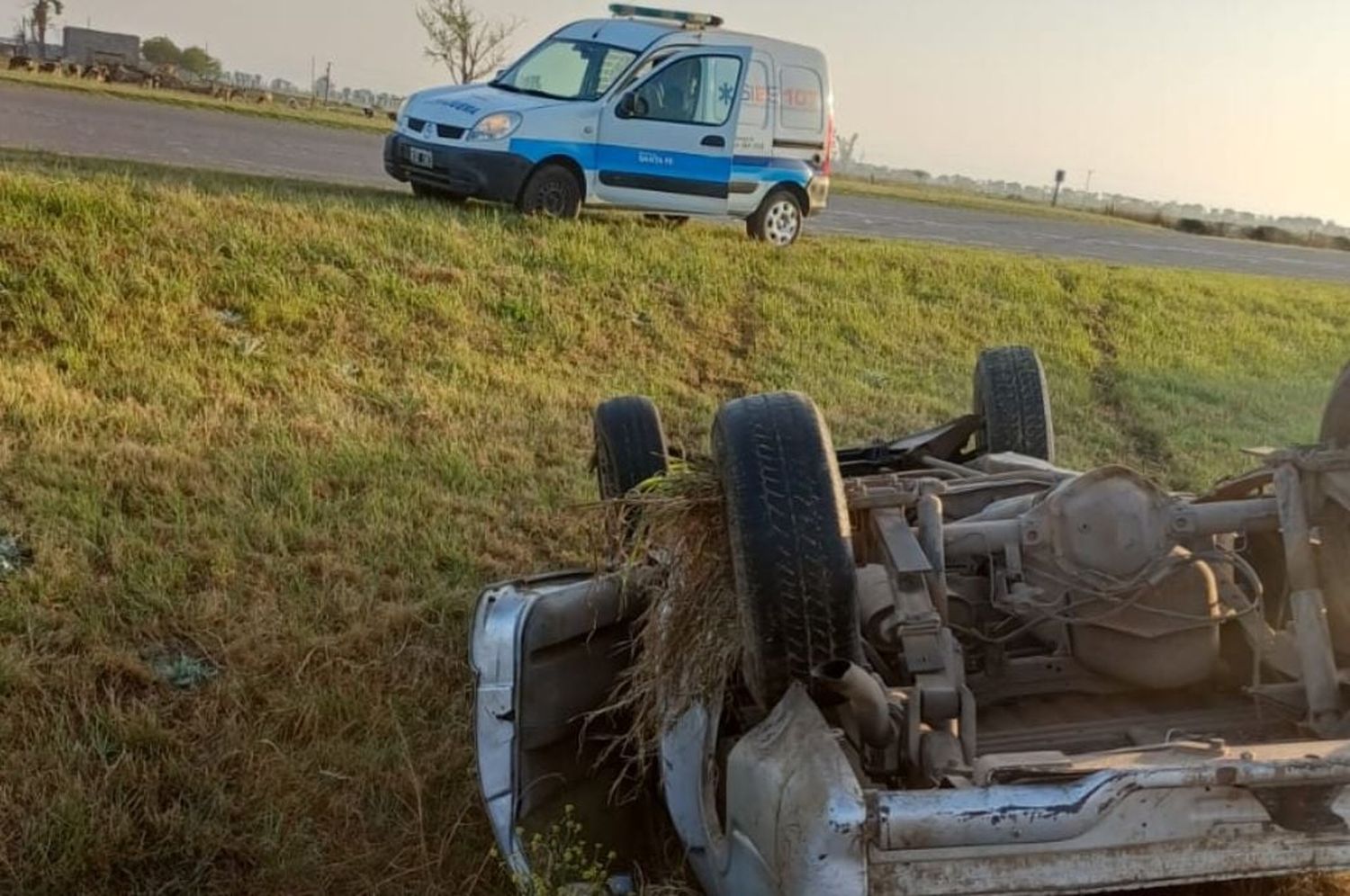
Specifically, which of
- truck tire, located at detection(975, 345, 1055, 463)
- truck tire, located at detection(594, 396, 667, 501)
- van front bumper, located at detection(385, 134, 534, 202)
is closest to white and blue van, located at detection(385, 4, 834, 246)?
van front bumper, located at detection(385, 134, 534, 202)

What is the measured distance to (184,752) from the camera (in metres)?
3.99

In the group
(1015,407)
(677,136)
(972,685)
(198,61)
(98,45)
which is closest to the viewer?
(972,685)

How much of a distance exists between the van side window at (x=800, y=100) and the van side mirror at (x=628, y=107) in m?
1.69

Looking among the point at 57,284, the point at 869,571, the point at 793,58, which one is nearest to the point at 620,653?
the point at 869,571

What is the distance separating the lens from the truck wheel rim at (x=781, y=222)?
510 inches

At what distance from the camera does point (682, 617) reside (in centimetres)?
343

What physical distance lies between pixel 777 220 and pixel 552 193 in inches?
99.5

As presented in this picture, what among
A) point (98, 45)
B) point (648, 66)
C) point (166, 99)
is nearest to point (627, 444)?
point (648, 66)

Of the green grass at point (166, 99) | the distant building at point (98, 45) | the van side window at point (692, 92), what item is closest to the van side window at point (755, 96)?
the van side window at point (692, 92)

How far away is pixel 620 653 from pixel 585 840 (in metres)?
0.54

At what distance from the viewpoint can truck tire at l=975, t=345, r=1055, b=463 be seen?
545 centimetres

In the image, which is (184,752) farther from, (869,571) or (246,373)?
(246,373)

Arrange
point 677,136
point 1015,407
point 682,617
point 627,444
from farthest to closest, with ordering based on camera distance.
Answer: point 677,136, point 1015,407, point 627,444, point 682,617

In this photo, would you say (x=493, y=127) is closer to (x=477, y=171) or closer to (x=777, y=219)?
(x=477, y=171)
